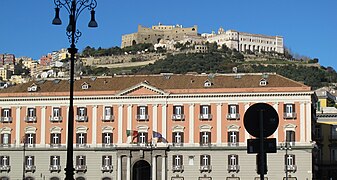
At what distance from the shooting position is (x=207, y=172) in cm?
7588

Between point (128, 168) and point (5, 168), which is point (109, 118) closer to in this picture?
point (128, 168)

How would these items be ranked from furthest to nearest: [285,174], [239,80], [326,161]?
[326,161] < [239,80] < [285,174]

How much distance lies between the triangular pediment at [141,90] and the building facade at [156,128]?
0.10m

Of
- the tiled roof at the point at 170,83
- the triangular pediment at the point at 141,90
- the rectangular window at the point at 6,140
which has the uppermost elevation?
the tiled roof at the point at 170,83

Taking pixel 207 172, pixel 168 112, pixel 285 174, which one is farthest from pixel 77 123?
pixel 285 174

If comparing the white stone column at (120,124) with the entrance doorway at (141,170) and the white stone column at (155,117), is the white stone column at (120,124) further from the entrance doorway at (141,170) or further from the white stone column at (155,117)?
the white stone column at (155,117)

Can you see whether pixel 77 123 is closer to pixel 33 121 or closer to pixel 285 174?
pixel 33 121

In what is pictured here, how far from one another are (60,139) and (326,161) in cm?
3184

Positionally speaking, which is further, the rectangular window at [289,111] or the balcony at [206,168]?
the balcony at [206,168]

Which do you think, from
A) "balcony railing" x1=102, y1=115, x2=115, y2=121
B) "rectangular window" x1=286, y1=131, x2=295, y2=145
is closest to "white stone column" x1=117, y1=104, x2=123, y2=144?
"balcony railing" x1=102, y1=115, x2=115, y2=121

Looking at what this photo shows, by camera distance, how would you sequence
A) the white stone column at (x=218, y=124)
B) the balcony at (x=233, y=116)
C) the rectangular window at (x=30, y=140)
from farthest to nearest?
1. the rectangular window at (x=30, y=140)
2. the white stone column at (x=218, y=124)
3. the balcony at (x=233, y=116)

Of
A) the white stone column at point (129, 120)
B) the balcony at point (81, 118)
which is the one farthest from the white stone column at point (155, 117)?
the balcony at point (81, 118)

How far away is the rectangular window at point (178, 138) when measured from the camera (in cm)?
7719

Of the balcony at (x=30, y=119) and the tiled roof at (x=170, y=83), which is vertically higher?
the tiled roof at (x=170, y=83)
